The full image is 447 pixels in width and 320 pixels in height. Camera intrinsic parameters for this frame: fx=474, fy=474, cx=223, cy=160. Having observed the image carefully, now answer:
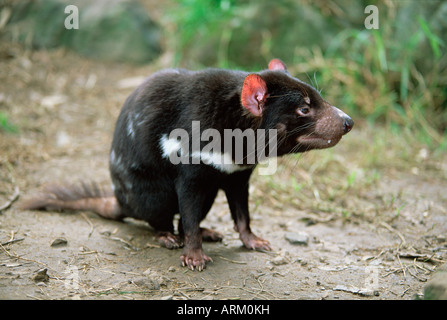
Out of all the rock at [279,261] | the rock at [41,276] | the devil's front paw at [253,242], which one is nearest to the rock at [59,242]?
the rock at [41,276]

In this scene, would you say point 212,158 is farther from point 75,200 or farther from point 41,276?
point 75,200

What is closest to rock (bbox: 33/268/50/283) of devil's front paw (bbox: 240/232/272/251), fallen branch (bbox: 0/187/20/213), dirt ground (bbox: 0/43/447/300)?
dirt ground (bbox: 0/43/447/300)

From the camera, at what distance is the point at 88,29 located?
6.75 meters

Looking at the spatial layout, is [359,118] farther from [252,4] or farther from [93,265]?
[93,265]

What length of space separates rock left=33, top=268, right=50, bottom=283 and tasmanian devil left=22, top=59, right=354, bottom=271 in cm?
75

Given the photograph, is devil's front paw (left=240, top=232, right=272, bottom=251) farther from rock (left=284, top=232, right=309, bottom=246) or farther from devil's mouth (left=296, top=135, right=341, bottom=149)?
devil's mouth (left=296, top=135, right=341, bottom=149)

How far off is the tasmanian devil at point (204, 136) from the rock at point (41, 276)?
748mm

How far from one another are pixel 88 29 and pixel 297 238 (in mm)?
4927

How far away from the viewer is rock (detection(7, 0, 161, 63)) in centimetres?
671

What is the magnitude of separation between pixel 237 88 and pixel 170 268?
3.57 ft

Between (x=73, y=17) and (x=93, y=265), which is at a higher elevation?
(x=73, y=17)

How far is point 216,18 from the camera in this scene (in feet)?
20.0

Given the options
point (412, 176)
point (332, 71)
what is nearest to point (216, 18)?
point (332, 71)

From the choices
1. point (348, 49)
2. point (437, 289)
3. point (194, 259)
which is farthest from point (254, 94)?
point (348, 49)
